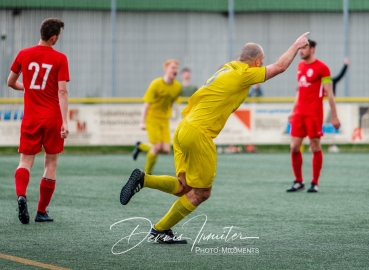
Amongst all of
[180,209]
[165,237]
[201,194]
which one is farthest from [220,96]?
[165,237]

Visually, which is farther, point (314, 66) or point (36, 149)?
point (314, 66)

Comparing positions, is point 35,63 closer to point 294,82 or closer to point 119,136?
point 119,136

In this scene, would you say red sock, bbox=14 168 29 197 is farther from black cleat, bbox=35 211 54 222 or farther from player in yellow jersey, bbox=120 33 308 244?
player in yellow jersey, bbox=120 33 308 244

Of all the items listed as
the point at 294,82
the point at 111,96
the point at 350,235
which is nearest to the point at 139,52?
the point at 111,96

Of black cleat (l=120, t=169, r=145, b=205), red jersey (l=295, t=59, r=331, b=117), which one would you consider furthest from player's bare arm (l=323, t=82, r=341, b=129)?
black cleat (l=120, t=169, r=145, b=205)

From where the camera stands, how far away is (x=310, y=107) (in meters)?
11.7

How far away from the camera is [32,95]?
27.2 ft

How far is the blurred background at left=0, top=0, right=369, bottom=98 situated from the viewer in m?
20.6

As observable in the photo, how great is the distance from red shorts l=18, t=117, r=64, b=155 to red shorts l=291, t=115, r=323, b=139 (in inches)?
172

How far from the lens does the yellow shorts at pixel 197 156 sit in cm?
698

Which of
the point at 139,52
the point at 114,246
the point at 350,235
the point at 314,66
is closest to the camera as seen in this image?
the point at 114,246

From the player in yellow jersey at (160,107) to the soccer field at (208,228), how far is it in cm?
82

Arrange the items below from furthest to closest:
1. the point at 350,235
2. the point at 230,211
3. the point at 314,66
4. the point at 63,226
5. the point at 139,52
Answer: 1. the point at 139,52
2. the point at 314,66
3. the point at 230,211
4. the point at 63,226
5. the point at 350,235

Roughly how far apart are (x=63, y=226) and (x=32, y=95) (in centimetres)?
131
